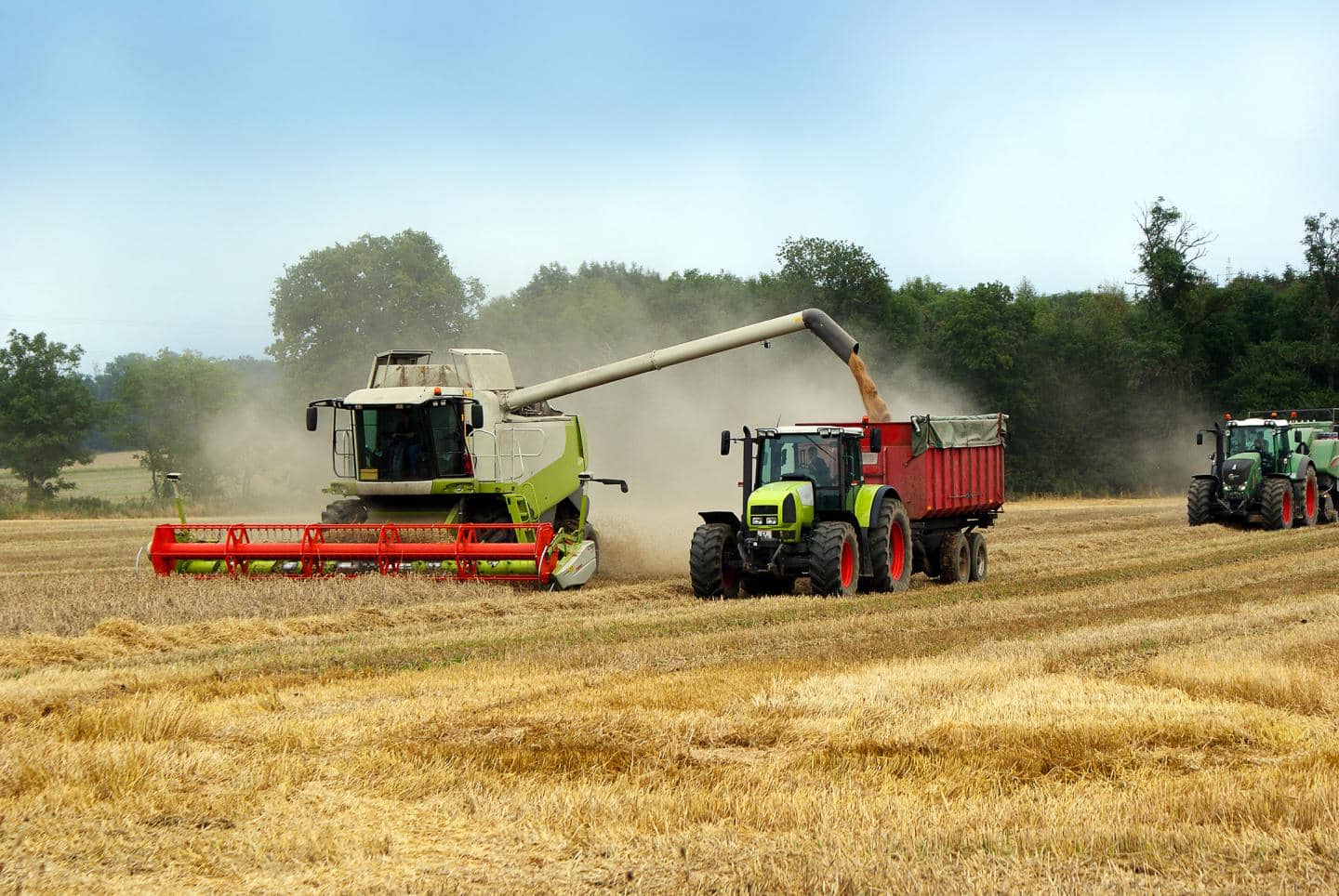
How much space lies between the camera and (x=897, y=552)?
649 inches

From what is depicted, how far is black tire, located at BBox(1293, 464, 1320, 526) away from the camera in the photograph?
88.5ft

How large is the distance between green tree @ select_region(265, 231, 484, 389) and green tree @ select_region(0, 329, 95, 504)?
25.3ft

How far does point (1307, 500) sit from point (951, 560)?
13198 mm

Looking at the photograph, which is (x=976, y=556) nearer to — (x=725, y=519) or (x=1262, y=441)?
(x=725, y=519)

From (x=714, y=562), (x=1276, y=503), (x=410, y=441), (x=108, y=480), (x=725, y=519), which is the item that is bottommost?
(x=714, y=562)

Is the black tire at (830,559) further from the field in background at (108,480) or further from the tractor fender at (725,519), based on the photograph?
the field in background at (108,480)

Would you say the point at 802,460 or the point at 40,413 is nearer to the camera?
the point at 802,460

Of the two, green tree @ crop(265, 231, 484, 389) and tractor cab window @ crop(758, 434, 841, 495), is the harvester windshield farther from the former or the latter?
green tree @ crop(265, 231, 484, 389)

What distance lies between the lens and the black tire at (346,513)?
1833cm

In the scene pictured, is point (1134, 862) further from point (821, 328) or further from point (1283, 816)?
point (821, 328)

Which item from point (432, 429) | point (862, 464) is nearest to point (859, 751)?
point (862, 464)

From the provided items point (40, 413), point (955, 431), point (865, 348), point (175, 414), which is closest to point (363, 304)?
point (175, 414)

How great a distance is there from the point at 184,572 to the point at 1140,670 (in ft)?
39.3

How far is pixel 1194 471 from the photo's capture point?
49250 millimetres
